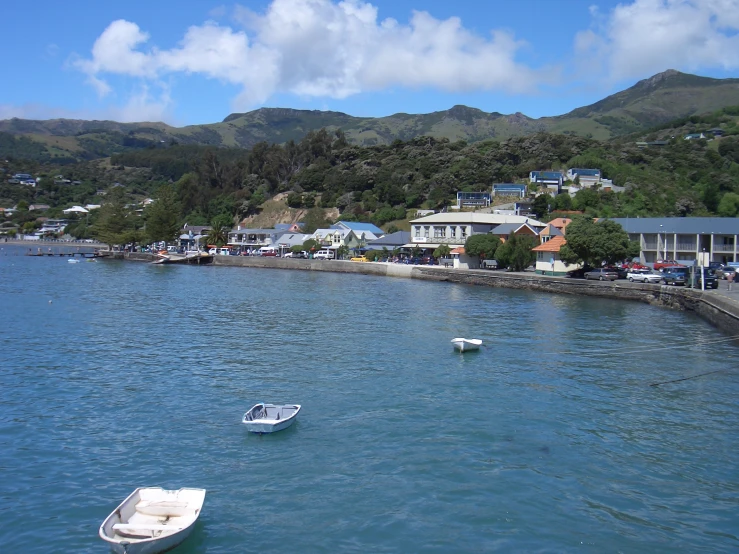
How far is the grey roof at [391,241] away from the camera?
83.5 m

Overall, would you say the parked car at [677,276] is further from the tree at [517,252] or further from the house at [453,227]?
the house at [453,227]

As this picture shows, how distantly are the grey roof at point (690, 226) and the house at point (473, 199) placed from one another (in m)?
31.7

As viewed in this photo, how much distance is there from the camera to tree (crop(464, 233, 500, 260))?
6744 cm

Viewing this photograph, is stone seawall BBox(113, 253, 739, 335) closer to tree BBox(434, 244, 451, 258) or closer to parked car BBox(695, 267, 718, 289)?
parked car BBox(695, 267, 718, 289)

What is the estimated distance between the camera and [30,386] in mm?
20672

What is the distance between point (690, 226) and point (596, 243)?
1420 cm

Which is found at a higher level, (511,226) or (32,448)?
(511,226)

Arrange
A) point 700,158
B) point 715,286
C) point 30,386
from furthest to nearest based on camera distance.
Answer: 1. point 700,158
2. point 715,286
3. point 30,386

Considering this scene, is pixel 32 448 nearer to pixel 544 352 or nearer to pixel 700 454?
pixel 700 454

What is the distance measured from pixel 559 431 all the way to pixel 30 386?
53.6 ft

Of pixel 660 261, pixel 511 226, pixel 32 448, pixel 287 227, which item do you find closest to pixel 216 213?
pixel 287 227

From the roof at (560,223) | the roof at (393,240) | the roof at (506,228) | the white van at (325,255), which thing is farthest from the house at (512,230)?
the white van at (325,255)

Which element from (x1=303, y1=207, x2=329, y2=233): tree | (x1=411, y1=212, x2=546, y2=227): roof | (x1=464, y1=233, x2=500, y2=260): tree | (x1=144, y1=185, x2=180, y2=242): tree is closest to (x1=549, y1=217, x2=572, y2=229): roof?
(x1=411, y1=212, x2=546, y2=227): roof

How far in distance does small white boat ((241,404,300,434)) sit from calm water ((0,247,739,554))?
1.07 ft
